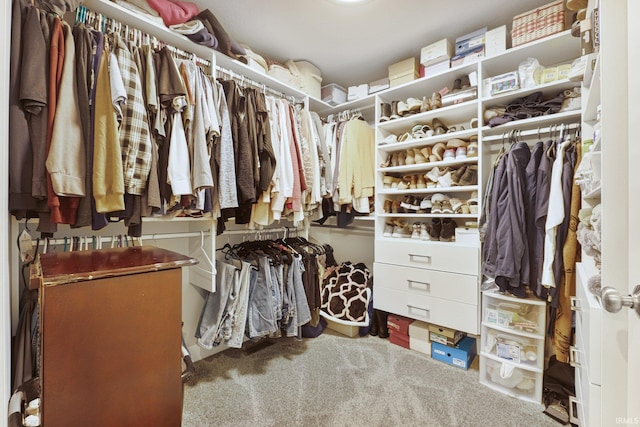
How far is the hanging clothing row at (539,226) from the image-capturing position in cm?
141

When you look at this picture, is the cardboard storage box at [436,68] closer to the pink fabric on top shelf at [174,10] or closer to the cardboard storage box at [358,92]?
the cardboard storage box at [358,92]

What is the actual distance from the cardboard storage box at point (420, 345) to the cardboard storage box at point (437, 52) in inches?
78.8

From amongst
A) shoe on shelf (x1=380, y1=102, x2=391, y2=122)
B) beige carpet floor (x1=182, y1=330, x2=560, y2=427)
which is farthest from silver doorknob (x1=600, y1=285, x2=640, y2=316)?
shoe on shelf (x1=380, y1=102, x2=391, y2=122)

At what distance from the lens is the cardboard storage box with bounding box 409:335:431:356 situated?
6.57ft

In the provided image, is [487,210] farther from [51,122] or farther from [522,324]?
[51,122]

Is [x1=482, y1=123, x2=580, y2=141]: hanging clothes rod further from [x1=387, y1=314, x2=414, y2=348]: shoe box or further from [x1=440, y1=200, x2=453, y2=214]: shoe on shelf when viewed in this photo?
[x1=387, y1=314, x2=414, y2=348]: shoe box

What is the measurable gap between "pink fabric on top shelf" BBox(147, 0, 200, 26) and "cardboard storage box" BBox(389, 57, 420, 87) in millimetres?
1437

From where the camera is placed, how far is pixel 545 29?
159 centimetres

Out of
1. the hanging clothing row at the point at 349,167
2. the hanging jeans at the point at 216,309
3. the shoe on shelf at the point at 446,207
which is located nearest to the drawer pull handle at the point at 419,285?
the shoe on shelf at the point at 446,207

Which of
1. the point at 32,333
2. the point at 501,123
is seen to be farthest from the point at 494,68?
the point at 32,333

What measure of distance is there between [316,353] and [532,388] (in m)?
1.28

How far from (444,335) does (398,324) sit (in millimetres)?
339

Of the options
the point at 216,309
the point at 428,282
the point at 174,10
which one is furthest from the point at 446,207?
the point at 174,10

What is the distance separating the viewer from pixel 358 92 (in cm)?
249
